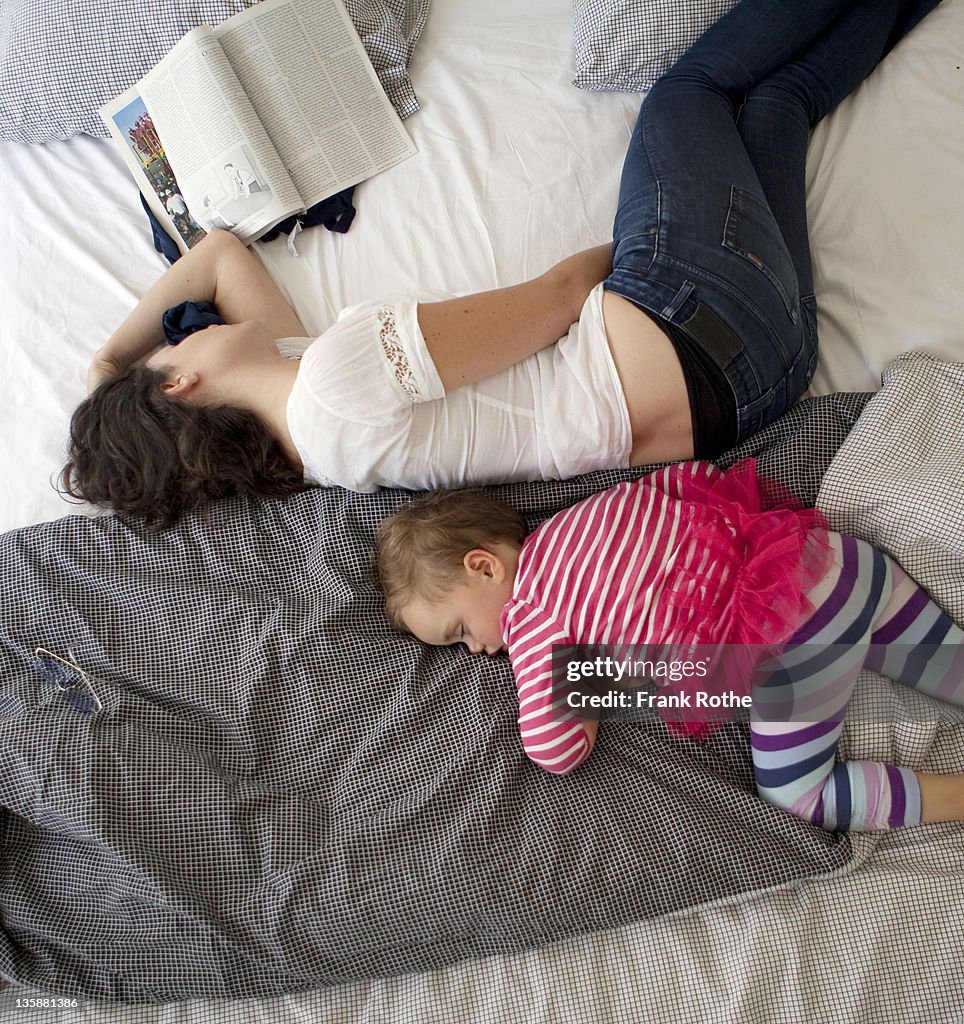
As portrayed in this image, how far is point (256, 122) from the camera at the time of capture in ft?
5.67

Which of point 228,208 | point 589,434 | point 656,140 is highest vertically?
point 228,208

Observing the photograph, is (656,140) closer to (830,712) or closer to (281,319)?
(281,319)

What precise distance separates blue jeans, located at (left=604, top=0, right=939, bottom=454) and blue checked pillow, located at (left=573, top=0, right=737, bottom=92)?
79 mm

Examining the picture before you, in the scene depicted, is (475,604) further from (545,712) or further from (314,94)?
(314,94)

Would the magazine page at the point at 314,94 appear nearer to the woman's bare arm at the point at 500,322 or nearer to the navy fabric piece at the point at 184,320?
the navy fabric piece at the point at 184,320

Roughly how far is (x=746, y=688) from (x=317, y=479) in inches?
28.0

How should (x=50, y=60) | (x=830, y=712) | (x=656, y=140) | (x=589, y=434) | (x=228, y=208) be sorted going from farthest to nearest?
(x=50, y=60)
(x=228, y=208)
(x=656, y=140)
(x=589, y=434)
(x=830, y=712)

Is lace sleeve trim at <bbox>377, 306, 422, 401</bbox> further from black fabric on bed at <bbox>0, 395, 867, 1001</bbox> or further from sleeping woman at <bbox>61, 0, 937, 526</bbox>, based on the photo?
black fabric on bed at <bbox>0, 395, 867, 1001</bbox>

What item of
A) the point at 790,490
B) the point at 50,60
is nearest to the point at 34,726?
the point at 790,490

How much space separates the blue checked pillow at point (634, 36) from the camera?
1.69 metres

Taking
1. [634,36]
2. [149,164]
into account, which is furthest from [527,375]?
[149,164]

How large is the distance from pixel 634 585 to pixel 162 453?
74 cm

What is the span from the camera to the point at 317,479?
1.39 metres

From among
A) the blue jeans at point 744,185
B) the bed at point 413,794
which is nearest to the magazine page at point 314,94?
the blue jeans at point 744,185
